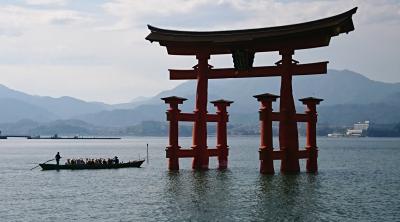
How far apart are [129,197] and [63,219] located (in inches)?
369

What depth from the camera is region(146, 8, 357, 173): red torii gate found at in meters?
45.2

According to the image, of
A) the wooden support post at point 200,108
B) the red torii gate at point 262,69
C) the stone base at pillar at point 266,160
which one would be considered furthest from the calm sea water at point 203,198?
the wooden support post at point 200,108

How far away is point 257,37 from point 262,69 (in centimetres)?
259

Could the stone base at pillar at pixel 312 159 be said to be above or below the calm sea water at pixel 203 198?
above

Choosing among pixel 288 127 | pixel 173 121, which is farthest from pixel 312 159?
pixel 173 121

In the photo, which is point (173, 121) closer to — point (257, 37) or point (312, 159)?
point (257, 37)

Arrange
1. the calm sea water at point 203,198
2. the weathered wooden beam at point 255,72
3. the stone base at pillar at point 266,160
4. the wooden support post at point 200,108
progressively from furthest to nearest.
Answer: the wooden support post at point 200,108
the stone base at pillar at point 266,160
the weathered wooden beam at point 255,72
the calm sea water at point 203,198

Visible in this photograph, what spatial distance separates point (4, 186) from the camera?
52.5m

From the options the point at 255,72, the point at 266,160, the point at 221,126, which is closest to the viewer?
the point at 266,160

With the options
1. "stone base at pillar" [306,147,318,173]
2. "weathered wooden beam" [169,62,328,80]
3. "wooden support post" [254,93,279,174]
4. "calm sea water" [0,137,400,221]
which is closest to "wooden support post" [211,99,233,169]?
"calm sea water" [0,137,400,221]

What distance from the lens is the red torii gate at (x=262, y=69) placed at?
1779 inches

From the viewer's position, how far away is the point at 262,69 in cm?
4788

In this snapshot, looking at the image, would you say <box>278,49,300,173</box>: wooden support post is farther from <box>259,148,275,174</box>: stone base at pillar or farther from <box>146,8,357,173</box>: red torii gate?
<box>259,148,275,174</box>: stone base at pillar

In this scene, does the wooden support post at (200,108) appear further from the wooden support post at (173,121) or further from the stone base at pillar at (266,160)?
the stone base at pillar at (266,160)
